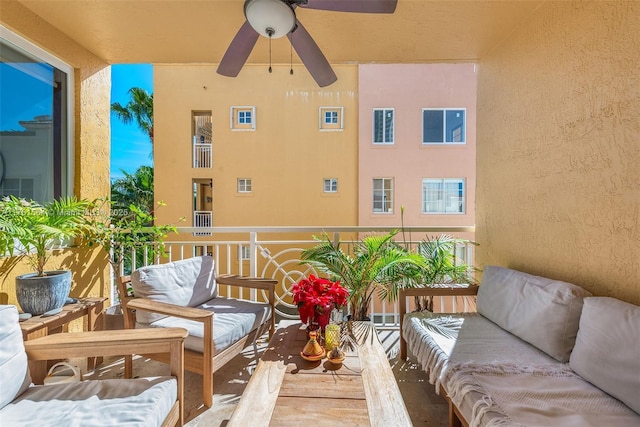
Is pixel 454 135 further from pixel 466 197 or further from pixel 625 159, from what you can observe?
pixel 625 159

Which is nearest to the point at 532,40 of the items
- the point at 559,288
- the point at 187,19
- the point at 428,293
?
the point at 559,288

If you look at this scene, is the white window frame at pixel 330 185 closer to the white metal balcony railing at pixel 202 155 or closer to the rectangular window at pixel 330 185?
the rectangular window at pixel 330 185

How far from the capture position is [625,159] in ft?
4.75

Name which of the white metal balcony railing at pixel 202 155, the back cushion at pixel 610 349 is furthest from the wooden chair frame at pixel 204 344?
the white metal balcony railing at pixel 202 155

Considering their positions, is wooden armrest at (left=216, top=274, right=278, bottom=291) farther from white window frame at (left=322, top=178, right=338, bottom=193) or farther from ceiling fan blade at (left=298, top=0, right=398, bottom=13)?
white window frame at (left=322, top=178, right=338, bottom=193)

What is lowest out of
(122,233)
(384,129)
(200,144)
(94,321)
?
(94,321)

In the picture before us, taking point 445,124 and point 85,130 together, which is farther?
point 445,124

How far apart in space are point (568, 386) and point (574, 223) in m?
0.97

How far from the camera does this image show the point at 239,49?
6.35 feet

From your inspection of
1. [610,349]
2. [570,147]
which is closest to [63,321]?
[610,349]

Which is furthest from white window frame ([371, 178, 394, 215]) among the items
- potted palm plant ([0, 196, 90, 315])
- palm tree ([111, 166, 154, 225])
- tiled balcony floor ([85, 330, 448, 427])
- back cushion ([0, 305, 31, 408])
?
back cushion ([0, 305, 31, 408])

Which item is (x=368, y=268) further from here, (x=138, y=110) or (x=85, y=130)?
(x=138, y=110)

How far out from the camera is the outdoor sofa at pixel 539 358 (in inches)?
43.4

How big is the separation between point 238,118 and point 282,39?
5.28m
